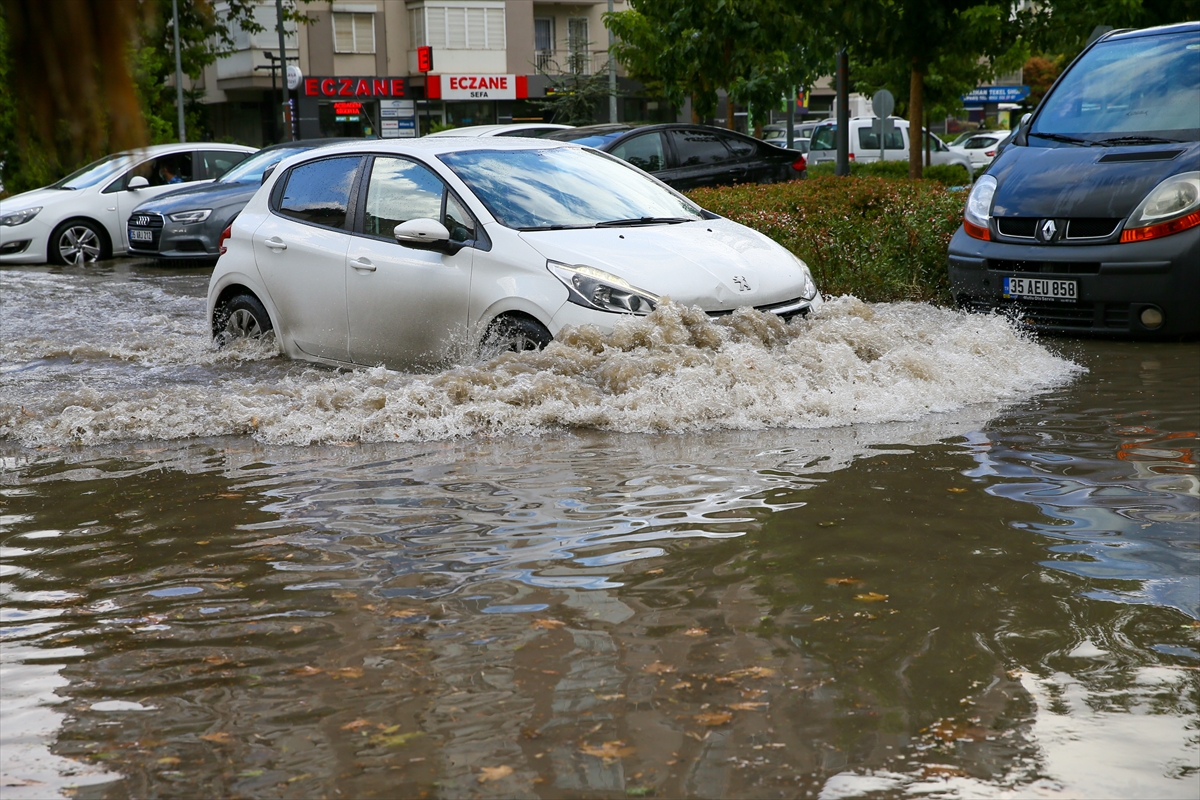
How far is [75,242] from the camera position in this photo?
703 inches

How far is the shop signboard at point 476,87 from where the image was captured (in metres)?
52.9

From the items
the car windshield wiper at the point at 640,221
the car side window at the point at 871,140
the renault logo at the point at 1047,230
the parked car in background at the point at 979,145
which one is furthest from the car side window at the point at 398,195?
the parked car in background at the point at 979,145

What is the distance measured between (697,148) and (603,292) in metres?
9.10

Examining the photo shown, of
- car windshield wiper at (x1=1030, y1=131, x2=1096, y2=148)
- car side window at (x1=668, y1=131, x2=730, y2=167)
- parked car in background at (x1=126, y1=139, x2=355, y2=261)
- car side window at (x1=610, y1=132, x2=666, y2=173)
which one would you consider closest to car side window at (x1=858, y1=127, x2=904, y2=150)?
car side window at (x1=668, y1=131, x2=730, y2=167)

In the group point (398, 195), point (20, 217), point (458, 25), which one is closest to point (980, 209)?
point (398, 195)

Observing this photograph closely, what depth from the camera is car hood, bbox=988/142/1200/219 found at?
8.41 m

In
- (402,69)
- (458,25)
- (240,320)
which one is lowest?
(240,320)

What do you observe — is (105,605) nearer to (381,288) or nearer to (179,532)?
(179,532)

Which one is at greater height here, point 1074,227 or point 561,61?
point 561,61

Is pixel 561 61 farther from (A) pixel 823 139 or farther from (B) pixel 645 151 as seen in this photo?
(B) pixel 645 151

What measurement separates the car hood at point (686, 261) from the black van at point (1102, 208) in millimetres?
1948

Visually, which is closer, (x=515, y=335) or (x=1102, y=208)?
(x=515, y=335)

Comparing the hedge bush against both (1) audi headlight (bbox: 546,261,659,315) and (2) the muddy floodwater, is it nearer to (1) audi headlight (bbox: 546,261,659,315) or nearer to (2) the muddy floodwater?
(2) the muddy floodwater

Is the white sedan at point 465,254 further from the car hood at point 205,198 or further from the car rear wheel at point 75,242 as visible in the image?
the car rear wheel at point 75,242
